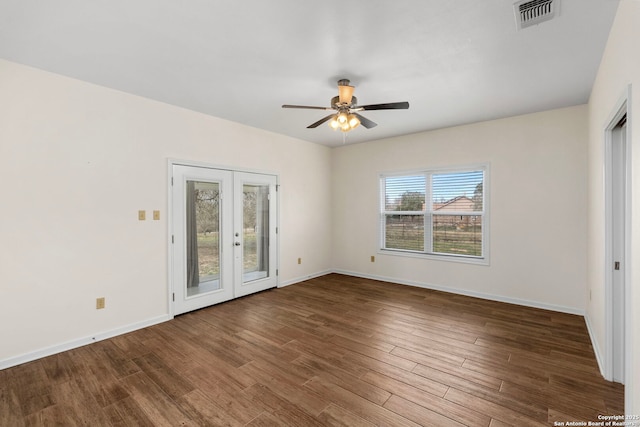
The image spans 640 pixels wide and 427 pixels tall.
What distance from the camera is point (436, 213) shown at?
5.22m

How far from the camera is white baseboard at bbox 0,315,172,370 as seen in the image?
2746mm

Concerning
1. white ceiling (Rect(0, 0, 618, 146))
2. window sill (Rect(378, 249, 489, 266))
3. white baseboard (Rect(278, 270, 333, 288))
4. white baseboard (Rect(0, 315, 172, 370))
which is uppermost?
white ceiling (Rect(0, 0, 618, 146))

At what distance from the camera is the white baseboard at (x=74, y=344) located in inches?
108

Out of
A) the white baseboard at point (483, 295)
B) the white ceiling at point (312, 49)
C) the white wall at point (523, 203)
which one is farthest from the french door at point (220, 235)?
the white wall at point (523, 203)

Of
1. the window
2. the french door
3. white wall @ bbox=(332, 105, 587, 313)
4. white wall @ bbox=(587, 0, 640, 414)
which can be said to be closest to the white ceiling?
white wall @ bbox=(587, 0, 640, 414)

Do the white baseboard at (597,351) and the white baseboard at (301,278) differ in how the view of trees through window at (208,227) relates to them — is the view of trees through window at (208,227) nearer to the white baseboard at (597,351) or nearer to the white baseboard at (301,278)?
the white baseboard at (301,278)

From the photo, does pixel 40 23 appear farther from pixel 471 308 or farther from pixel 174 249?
pixel 471 308

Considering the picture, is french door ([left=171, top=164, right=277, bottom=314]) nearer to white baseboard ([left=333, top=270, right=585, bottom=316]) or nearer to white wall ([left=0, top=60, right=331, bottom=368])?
white wall ([left=0, top=60, right=331, bottom=368])

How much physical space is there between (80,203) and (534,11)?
4314 millimetres

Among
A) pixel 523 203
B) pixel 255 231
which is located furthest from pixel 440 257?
pixel 255 231

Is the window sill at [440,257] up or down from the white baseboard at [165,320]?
up

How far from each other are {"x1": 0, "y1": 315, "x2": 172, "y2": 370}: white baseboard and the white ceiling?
272 cm

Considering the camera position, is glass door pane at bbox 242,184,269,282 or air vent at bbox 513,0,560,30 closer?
air vent at bbox 513,0,560,30

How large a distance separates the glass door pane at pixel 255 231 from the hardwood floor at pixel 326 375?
1.14m
